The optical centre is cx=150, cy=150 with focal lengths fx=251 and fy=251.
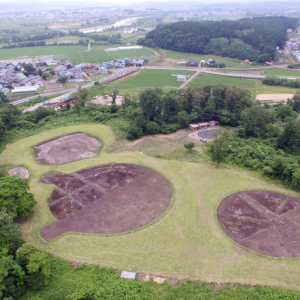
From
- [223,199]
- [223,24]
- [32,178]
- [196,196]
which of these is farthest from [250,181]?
[223,24]

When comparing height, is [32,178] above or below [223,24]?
below

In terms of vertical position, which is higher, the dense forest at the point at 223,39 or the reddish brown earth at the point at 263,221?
the dense forest at the point at 223,39

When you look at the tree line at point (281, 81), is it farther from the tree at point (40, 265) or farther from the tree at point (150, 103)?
the tree at point (40, 265)

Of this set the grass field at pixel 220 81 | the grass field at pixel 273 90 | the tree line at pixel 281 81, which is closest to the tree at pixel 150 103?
the grass field at pixel 220 81

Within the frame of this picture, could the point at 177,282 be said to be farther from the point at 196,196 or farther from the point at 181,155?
the point at 181,155

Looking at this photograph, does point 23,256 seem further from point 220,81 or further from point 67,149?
point 220,81

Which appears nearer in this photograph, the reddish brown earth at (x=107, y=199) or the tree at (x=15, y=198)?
the tree at (x=15, y=198)
